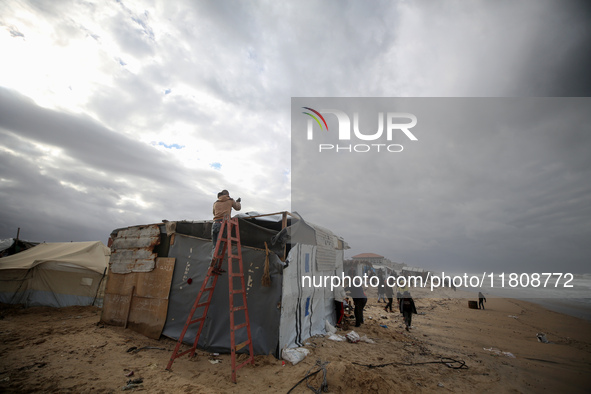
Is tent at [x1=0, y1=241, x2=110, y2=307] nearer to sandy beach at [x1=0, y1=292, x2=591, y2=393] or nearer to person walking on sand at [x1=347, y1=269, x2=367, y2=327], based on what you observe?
sandy beach at [x1=0, y1=292, x2=591, y2=393]

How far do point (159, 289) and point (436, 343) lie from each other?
9938 millimetres

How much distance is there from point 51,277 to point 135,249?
7.87 metres

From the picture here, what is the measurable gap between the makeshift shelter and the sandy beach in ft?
1.70

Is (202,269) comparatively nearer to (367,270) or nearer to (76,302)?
(76,302)

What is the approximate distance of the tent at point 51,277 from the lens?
11.9 meters

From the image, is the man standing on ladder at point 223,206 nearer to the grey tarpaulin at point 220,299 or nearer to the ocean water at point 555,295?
the grey tarpaulin at point 220,299

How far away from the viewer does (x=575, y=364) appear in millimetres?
7273

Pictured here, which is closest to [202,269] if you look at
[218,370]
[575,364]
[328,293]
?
[218,370]

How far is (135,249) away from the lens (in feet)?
28.8

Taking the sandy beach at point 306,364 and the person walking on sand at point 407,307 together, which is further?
the person walking on sand at point 407,307

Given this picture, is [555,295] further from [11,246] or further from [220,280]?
[11,246]

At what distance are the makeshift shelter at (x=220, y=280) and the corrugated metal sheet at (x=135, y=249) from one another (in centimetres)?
3

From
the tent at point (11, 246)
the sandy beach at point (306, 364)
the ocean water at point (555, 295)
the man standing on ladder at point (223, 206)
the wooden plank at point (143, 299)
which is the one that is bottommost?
the ocean water at point (555, 295)

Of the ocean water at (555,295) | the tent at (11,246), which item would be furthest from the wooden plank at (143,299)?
the ocean water at (555,295)
